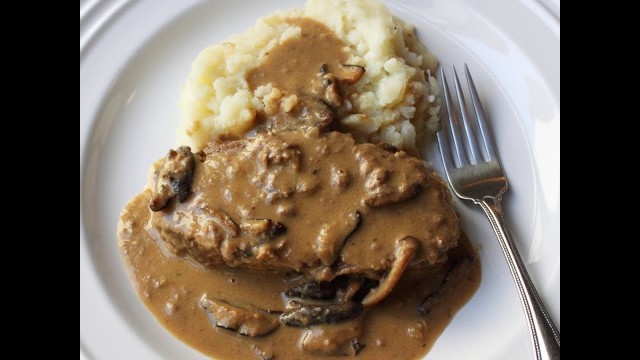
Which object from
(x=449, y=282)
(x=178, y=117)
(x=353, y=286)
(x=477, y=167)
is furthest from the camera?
(x=178, y=117)

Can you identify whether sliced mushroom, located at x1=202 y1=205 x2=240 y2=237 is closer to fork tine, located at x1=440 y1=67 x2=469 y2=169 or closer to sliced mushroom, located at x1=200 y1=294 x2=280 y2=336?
sliced mushroom, located at x1=200 y1=294 x2=280 y2=336

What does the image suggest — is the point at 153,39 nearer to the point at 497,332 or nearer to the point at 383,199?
the point at 383,199

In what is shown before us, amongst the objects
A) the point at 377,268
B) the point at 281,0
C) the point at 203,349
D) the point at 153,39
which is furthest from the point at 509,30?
the point at 203,349

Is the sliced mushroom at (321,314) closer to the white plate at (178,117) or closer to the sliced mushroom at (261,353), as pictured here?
the sliced mushroom at (261,353)

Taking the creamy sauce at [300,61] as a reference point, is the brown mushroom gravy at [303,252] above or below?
below

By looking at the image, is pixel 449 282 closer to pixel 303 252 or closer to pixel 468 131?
pixel 303 252

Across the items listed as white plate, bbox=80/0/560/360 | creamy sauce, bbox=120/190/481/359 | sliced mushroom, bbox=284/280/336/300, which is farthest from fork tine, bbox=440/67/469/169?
sliced mushroom, bbox=284/280/336/300

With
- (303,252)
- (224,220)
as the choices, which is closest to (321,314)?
(303,252)

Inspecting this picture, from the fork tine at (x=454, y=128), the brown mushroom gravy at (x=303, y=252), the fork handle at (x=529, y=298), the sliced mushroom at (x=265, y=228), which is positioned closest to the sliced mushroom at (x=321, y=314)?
the brown mushroom gravy at (x=303, y=252)
